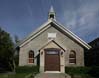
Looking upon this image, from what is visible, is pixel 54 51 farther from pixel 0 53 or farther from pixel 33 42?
pixel 0 53

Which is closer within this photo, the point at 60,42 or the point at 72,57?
the point at 60,42

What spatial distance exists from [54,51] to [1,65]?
32.3 m

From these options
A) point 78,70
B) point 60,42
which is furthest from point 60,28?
point 78,70

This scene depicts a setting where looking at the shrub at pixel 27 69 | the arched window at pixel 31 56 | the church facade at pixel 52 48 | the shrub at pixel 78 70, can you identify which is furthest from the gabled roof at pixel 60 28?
the shrub at pixel 78 70

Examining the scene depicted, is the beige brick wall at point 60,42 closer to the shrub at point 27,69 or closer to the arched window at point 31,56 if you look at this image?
the arched window at point 31,56

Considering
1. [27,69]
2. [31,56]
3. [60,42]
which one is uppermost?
[60,42]

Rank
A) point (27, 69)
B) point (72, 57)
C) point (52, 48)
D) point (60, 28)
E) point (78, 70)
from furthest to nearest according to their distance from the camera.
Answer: point (72, 57), point (60, 28), point (52, 48), point (27, 69), point (78, 70)

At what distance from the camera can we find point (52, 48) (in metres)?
38.8

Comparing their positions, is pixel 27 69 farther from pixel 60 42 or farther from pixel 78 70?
pixel 78 70

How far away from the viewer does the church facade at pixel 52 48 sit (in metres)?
39.0

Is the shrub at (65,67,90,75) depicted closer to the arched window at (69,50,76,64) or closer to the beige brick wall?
the beige brick wall

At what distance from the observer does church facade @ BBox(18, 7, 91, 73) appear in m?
39.0

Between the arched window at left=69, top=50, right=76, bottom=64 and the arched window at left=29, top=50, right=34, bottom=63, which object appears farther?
the arched window at left=69, top=50, right=76, bottom=64

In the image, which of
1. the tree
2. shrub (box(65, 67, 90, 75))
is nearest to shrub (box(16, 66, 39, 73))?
shrub (box(65, 67, 90, 75))
